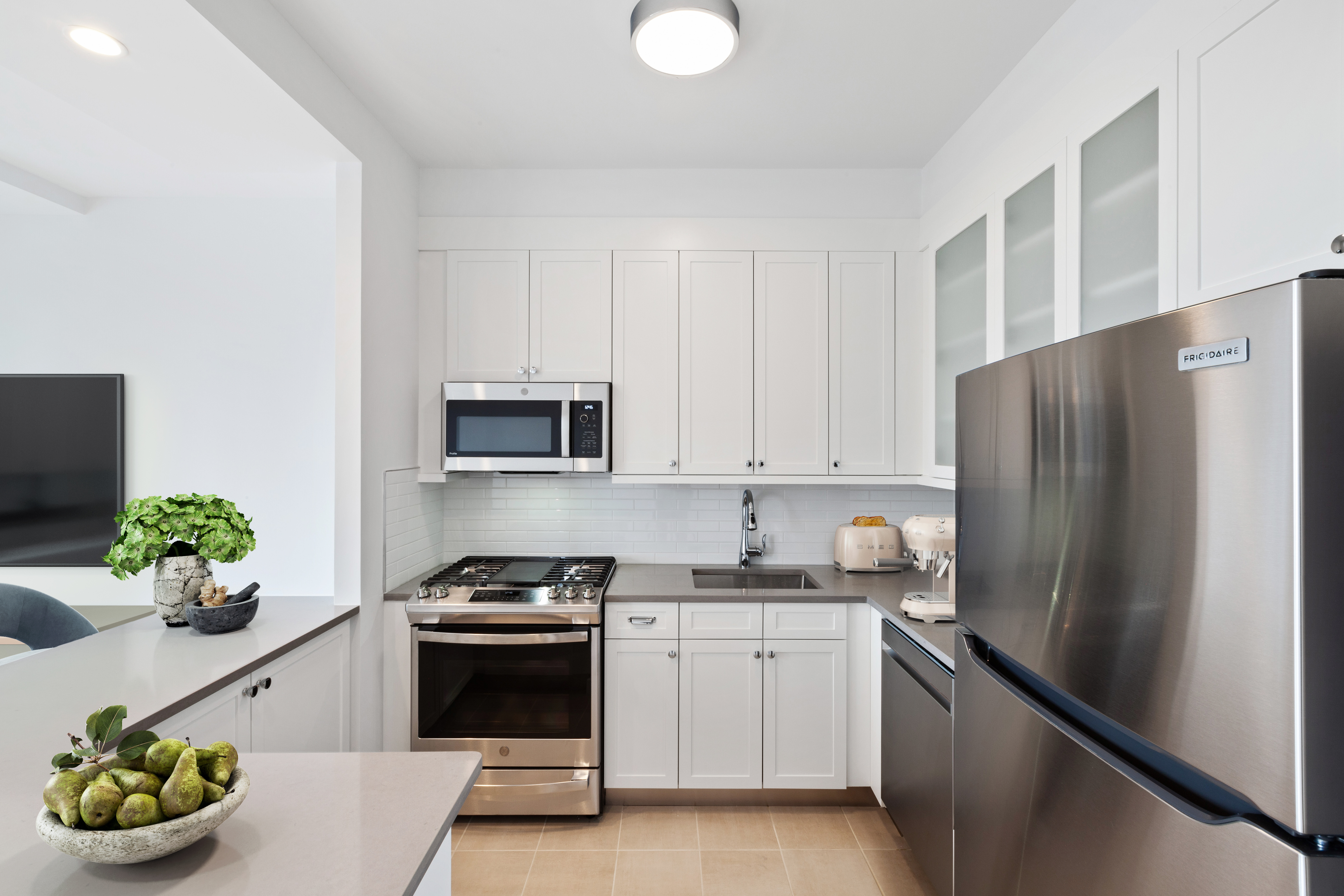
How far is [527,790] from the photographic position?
8.08ft

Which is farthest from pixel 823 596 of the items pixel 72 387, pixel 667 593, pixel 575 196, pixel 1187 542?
pixel 72 387

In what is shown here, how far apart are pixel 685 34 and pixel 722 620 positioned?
6.52ft

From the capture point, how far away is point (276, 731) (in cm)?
189

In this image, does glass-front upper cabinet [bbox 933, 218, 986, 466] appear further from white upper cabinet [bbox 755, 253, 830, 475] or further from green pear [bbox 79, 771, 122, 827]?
green pear [bbox 79, 771, 122, 827]

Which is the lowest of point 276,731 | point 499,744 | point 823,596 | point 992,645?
point 499,744

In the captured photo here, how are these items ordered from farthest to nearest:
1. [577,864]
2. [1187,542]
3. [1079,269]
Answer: [577,864], [1079,269], [1187,542]

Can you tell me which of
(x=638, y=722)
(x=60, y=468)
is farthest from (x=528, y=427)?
(x=60, y=468)

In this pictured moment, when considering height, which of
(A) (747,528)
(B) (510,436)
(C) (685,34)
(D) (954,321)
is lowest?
(A) (747,528)

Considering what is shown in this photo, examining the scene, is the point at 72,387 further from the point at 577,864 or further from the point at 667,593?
the point at 577,864

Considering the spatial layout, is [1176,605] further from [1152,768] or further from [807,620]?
[807,620]

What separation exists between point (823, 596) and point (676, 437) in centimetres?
90

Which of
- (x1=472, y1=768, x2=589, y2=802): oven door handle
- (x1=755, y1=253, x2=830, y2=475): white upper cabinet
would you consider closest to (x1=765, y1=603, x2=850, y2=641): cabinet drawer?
(x1=755, y1=253, x2=830, y2=475): white upper cabinet

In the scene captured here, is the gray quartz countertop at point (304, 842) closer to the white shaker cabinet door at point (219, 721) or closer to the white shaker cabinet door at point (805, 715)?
the white shaker cabinet door at point (219, 721)

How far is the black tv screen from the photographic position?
2.74 meters
